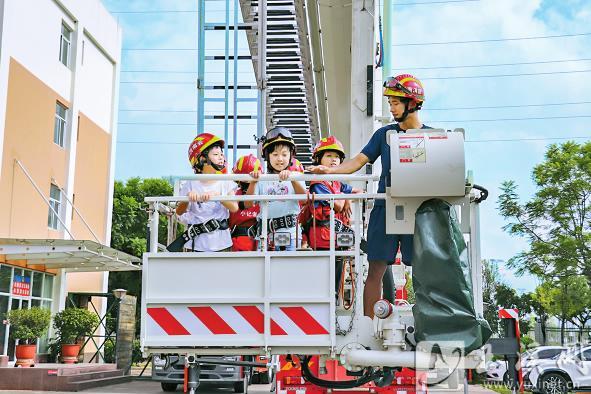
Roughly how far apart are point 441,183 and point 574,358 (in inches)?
691

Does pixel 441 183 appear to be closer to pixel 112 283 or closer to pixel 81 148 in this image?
pixel 81 148

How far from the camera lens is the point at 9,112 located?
2294cm

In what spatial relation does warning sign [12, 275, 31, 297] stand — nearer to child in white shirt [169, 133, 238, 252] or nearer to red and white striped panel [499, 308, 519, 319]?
child in white shirt [169, 133, 238, 252]

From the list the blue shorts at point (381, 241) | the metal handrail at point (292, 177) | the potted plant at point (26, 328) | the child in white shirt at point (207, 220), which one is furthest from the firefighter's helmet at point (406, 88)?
the potted plant at point (26, 328)

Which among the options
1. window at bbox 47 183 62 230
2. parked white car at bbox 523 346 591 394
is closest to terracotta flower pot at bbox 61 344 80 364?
window at bbox 47 183 62 230

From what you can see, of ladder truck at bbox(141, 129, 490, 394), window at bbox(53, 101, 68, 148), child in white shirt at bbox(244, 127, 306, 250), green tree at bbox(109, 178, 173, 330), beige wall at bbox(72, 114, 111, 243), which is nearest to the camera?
ladder truck at bbox(141, 129, 490, 394)

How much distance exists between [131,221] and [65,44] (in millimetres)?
18408

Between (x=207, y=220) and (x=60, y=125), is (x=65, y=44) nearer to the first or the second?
(x=60, y=125)

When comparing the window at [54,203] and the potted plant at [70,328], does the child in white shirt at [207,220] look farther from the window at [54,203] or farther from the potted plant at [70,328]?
the window at [54,203]

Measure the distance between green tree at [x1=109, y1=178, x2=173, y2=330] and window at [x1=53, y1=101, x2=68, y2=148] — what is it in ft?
43.0

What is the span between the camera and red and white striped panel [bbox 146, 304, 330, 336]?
15.2ft

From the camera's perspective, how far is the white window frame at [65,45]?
2739cm

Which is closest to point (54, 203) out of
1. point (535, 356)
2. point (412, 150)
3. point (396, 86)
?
point (535, 356)

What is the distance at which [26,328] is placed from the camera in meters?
21.3
